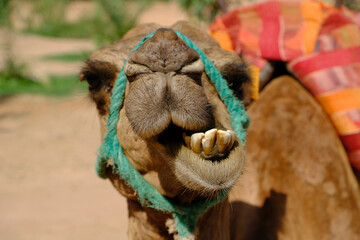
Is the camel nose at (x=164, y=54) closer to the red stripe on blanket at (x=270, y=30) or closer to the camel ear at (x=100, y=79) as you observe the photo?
the camel ear at (x=100, y=79)

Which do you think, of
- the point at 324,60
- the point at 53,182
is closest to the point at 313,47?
the point at 324,60

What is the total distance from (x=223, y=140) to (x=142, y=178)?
0.52m

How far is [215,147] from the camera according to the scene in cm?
167

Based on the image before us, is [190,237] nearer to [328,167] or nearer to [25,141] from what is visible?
[328,167]

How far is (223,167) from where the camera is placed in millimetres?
1659

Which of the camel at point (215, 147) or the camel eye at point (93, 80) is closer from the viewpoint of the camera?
the camel at point (215, 147)

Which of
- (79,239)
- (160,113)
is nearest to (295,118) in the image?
(160,113)

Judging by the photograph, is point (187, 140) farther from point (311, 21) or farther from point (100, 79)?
point (311, 21)

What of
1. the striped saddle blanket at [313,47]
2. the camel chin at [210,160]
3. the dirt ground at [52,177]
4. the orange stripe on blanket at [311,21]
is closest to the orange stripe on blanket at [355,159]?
the striped saddle blanket at [313,47]

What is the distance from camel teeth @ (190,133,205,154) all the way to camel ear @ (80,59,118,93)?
2.08ft

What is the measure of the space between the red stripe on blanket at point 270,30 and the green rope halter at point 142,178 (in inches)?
32.1

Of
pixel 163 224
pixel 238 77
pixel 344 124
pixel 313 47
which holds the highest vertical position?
pixel 238 77

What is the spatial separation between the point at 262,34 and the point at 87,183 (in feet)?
15.3

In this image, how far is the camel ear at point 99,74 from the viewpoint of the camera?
84.0 inches
